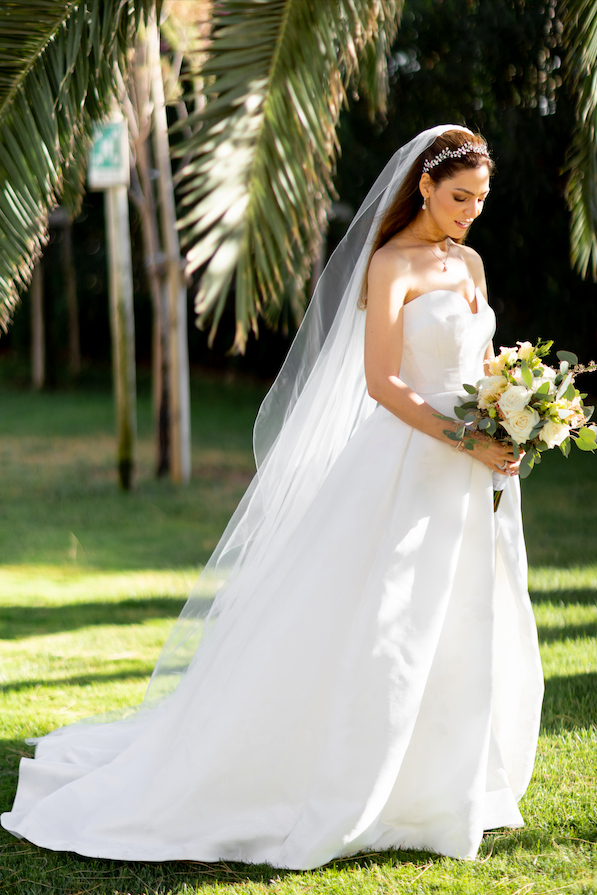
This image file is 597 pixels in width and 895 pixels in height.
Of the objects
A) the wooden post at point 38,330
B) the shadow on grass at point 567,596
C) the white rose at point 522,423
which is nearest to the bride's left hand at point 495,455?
the white rose at point 522,423

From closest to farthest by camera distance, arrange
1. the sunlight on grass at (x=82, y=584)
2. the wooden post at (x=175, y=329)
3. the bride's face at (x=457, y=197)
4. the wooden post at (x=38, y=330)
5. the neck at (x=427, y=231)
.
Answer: the bride's face at (x=457, y=197)
the neck at (x=427, y=231)
the sunlight on grass at (x=82, y=584)
the wooden post at (x=175, y=329)
the wooden post at (x=38, y=330)

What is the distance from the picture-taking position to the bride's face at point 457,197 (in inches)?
113

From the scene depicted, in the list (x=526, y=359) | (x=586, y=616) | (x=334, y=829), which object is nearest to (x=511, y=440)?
(x=526, y=359)

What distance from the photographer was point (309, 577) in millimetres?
2881

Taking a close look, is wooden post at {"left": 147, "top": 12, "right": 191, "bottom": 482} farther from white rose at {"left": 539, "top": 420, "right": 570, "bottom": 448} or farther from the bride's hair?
white rose at {"left": 539, "top": 420, "right": 570, "bottom": 448}

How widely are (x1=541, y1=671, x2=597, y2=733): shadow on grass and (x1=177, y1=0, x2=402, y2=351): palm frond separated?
206 cm

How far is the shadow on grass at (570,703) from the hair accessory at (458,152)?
2.28m

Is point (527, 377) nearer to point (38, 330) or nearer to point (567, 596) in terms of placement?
point (567, 596)

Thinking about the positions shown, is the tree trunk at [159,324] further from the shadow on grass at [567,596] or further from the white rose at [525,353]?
the white rose at [525,353]

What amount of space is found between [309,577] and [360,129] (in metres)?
11.1

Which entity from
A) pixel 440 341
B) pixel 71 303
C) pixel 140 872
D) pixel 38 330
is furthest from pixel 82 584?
pixel 71 303

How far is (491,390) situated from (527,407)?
0.12 m

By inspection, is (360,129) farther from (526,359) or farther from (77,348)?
(526,359)

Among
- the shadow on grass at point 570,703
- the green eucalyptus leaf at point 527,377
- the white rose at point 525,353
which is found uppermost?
the white rose at point 525,353
